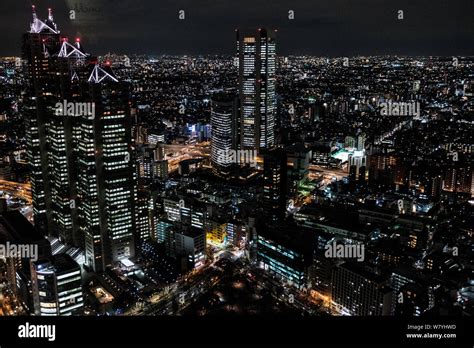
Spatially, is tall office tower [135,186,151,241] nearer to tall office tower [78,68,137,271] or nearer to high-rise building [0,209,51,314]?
tall office tower [78,68,137,271]

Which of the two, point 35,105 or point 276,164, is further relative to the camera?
point 276,164

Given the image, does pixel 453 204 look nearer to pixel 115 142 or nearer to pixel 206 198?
pixel 206 198

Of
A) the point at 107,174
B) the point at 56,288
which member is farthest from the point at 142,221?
the point at 56,288

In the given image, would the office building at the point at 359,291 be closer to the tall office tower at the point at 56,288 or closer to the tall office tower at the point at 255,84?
the tall office tower at the point at 56,288

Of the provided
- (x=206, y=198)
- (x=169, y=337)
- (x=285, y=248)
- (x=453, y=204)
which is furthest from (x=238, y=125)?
(x=169, y=337)

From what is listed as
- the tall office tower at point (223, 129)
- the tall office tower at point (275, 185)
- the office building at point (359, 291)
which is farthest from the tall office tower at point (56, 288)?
the tall office tower at point (223, 129)
